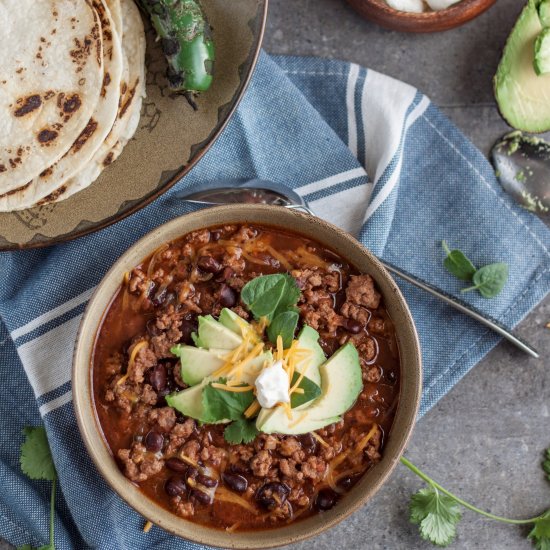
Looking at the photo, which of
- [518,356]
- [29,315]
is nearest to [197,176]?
[29,315]

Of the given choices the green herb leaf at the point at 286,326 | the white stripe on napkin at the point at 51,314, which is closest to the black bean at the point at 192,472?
the green herb leaf at the point at 286,326

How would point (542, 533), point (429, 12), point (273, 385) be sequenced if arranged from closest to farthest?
point (273, 385), point (429, 12), point (542, 533)

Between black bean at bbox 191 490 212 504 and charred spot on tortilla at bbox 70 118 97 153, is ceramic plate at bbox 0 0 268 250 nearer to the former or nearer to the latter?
charred spot on tortilla at bbox 70 118 97 153

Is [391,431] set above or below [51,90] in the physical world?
below

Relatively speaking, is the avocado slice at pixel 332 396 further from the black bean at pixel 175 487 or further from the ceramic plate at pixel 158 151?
the ceramic plate at pixel 158 151

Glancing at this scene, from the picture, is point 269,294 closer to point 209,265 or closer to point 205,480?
point 209,265

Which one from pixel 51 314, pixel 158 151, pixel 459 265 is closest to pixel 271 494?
pixel 51 314

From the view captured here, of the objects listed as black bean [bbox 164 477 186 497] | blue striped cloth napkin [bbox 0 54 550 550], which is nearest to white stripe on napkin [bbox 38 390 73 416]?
blue striped cloth napkin [bbox 0 54 550 550]
